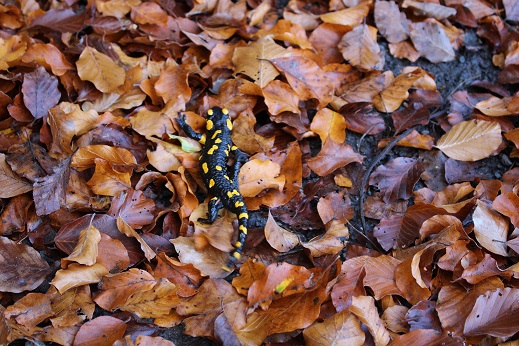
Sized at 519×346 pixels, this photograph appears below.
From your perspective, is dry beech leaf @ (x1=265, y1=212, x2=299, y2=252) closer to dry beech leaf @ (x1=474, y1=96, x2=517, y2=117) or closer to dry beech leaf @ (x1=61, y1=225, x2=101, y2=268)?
dry beech leaf @ (x1=61, y1=225, x2=101, y2=268)

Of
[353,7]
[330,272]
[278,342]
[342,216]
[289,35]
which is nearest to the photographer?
[278,342]


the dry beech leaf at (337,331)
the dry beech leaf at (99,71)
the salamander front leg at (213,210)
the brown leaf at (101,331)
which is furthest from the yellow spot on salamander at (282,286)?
the dry beech leaf at (99,71)

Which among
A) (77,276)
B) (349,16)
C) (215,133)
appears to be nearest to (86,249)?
(77,276)

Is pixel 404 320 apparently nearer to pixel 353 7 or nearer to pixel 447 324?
pixel 447 324

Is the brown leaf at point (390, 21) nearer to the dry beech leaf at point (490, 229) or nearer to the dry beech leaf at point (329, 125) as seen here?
the dry beech leaf at point (329, 125)

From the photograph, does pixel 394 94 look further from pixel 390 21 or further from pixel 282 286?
pixel 282 286

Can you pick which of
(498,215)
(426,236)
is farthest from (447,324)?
(498,215)
